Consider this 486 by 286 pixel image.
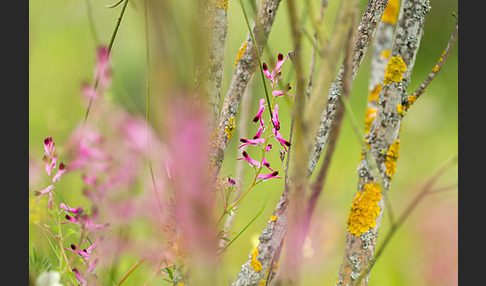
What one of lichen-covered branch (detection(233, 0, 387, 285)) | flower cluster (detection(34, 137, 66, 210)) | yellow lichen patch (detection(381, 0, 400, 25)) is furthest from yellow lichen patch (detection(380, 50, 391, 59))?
flower cluster (detection(34, 137, 66, 210))

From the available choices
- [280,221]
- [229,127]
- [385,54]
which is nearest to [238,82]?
[229,127]

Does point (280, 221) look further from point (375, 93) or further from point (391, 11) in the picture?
point (391, 11)

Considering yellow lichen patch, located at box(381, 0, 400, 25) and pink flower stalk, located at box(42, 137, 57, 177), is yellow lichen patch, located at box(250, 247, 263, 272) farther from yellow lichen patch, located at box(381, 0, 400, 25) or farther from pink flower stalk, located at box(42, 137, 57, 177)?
yellow lichen patch, located at box(381, 0, 400, 25)

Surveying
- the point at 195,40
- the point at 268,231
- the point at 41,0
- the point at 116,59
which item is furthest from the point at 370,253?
the point at 41,0

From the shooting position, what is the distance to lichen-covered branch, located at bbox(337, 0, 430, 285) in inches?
25.6

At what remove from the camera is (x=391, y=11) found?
2.86ft

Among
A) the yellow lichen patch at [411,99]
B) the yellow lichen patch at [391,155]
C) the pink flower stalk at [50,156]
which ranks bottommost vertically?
the pink flower stalk at [50,156]

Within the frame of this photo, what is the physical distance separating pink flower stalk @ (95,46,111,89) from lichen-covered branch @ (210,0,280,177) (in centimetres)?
13

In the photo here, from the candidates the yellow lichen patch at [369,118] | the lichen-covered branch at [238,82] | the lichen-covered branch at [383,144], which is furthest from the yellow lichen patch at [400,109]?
the lichen-covered branch at [238,82]

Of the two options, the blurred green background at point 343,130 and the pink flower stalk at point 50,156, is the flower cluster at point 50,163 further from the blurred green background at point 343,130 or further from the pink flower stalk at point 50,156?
the blurred green background at point 343,130

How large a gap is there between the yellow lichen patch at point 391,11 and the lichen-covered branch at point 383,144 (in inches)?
7.8

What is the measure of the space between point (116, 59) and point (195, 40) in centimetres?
180

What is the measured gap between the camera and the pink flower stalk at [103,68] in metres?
0.53
